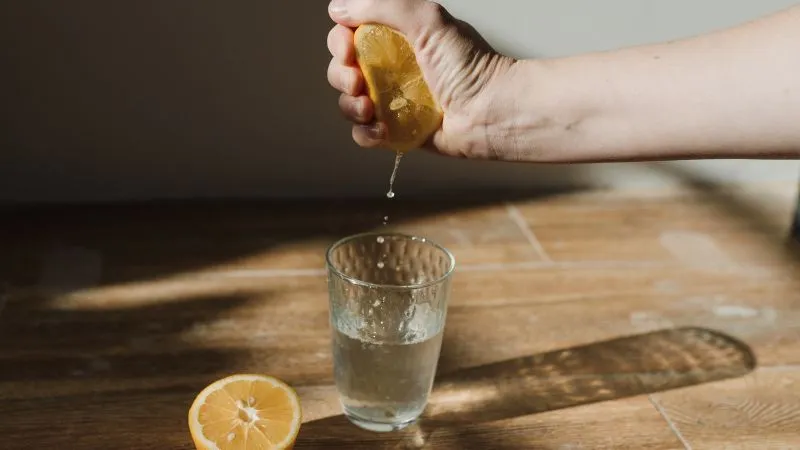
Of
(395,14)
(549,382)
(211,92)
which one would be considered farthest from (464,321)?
(211,92)

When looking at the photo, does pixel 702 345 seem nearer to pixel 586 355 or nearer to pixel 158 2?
pixel 586 355

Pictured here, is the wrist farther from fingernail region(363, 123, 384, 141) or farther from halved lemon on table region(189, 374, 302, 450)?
halved lemon on table region(189, 374, 302, 450)

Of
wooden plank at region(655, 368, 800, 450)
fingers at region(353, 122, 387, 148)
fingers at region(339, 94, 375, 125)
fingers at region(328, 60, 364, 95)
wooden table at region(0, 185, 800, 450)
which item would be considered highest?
fingers at region(328, 60, 364, 95)

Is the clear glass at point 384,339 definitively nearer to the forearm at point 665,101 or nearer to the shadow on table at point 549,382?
the shadow on table at point 549,382

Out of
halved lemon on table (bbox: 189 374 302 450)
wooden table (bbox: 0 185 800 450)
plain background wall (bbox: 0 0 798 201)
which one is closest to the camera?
halved lemon on table (bbox: 189 374 302 450)

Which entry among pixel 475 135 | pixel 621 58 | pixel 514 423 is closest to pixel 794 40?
pixel 621 58

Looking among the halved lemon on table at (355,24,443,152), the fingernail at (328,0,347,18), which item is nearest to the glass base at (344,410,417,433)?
the halved lemon on table at (355,24,443,152)
